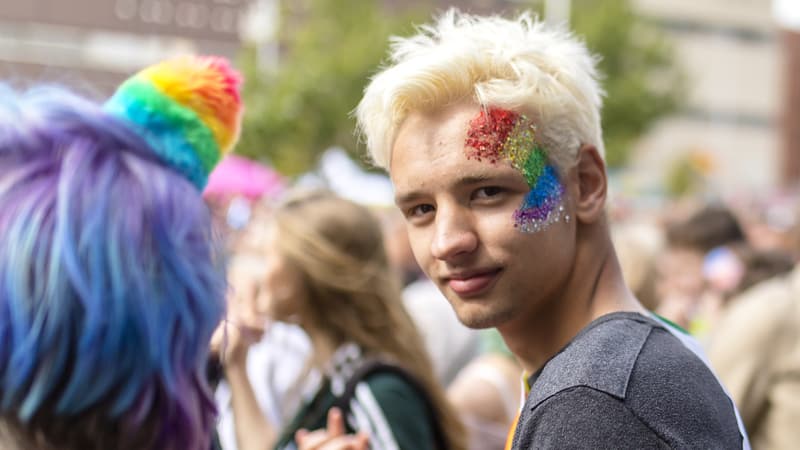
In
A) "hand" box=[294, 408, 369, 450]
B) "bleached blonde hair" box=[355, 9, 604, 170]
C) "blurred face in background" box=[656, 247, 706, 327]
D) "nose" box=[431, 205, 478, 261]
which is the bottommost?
"blurred face in background" box=[656, 247, 706, 327]

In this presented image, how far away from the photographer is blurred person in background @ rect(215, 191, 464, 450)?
2.90m

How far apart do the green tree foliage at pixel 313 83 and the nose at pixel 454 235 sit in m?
17.8

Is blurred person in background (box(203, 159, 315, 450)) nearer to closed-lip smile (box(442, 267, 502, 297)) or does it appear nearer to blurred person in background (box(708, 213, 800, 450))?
closed-lip smile (box(442, 267, 502, 297))

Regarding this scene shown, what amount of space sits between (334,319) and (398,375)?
367 mm

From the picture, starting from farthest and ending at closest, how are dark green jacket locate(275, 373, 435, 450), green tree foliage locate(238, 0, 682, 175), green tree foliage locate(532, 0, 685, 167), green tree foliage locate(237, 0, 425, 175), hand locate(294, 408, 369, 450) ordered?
green tree foliage locate(532, 0, 685, 167), green tree foliage locate(238, 0, 682, 175), green tree foliage locate(237, 0, 425, 175), dark green jacket locate(275, 373, 435, 450), hand locate(294, 408, 369, 450)

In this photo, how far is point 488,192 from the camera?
1.76 m

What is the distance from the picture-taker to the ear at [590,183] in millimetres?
1832

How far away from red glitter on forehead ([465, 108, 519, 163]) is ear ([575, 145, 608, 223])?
0.20 m

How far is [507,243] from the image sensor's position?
173 centimetres

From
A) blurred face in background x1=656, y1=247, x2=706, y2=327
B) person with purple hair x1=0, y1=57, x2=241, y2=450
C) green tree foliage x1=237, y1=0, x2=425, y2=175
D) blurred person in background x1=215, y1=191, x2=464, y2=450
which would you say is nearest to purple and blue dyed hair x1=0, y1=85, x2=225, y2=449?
person with purple hair x1=0, y1=57, x2=241, y2=450

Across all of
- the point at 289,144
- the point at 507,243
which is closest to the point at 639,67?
the point at 289,144

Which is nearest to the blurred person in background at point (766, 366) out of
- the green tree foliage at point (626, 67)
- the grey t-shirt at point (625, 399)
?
the grey t-shirt at point (625, 399)

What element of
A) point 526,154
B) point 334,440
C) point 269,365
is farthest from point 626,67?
point 526,154

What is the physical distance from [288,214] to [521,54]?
1714 mm
